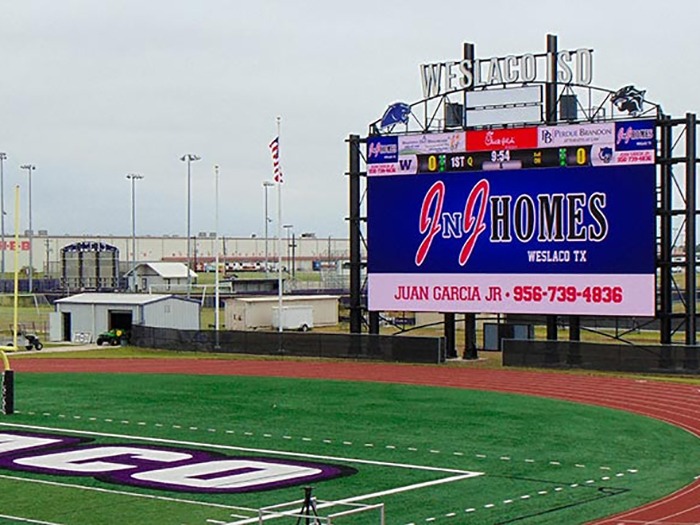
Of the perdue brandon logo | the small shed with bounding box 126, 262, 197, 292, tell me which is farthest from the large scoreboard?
the small shed with bounding box 126, 262, 197, 292

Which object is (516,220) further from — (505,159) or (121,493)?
(121,493)

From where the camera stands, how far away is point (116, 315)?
221 feet

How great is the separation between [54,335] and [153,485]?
4746 cm

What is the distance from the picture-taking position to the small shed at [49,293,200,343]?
66.4 m

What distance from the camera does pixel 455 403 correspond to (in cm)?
3744

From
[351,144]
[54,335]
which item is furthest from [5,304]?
[351,144]

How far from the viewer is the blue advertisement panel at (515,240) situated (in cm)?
4647

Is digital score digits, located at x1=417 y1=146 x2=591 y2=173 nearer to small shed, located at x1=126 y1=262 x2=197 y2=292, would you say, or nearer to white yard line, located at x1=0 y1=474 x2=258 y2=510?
white yard line, located at x1=0 y1=474 x2=258 y2=510

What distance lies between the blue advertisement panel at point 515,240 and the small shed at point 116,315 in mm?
17803

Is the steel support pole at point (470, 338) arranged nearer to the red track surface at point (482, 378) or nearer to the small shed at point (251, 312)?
the red track surface at point (482, 378)

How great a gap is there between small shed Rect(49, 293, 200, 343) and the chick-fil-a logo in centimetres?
2031

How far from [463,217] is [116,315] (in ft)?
82.1

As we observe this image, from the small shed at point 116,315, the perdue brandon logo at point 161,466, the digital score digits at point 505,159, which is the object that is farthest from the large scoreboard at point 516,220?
the perdue brandon logo at point 161,466

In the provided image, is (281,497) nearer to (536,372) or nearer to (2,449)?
(2,449)
